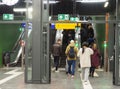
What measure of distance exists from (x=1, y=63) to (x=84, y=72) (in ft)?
32.5

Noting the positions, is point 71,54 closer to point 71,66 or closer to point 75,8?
point 71,66

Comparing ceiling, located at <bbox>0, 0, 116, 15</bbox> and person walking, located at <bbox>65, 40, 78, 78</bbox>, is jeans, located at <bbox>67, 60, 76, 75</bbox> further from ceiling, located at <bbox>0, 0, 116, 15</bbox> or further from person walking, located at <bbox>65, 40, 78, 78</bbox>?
ceiling, located at <bbox>0, 0, 116, 15</bbox>

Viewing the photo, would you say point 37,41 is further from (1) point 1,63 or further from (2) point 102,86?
(1) point 1,63

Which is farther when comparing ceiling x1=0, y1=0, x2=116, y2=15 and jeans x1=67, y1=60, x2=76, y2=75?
ceiling x1=0, y1=0, x2=116, y2=15

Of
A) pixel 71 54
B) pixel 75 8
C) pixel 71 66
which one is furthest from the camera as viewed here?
pixel 75 8

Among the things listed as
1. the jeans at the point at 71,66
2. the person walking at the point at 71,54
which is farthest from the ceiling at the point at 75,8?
the person walking at the point at 71,54

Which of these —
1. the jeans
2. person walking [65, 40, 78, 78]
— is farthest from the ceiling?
person walking [65, 40, 78, 78]

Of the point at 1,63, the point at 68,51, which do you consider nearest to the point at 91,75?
the point at 68,51

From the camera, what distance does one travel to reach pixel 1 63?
23281 millimetres

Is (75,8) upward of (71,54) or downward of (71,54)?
upward

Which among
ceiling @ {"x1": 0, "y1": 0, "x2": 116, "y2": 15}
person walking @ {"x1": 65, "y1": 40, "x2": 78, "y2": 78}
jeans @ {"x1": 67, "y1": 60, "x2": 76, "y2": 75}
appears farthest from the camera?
ceiling @ {"x1": 0, "y1": 0, "x2": 116, "y2": 15}

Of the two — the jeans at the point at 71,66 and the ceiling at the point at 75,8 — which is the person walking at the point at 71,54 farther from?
the ceiling at the point at 75,8

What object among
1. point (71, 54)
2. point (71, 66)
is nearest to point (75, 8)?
point (71, 66)

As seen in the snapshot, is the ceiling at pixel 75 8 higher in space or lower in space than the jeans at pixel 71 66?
higher
